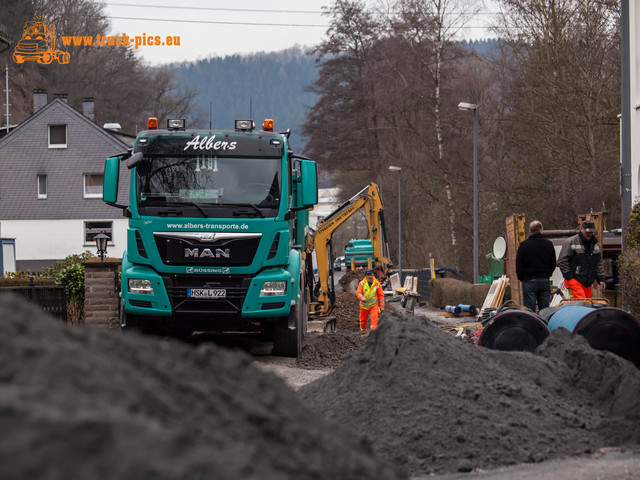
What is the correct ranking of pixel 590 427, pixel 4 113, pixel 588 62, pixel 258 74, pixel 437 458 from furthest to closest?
pixel 258 74
pixel 4 113
pixel 588 62
pixel 590 427
pixel 437 458

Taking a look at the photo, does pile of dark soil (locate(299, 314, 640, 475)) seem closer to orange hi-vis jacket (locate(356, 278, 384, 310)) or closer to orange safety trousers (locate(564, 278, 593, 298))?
orange safety trousers (locate(564, 278, 593, 298))

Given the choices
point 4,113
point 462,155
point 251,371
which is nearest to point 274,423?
point 251,371

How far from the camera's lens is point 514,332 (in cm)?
924

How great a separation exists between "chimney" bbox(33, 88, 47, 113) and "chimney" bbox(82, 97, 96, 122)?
232 centimetres

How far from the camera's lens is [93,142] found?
49062mm

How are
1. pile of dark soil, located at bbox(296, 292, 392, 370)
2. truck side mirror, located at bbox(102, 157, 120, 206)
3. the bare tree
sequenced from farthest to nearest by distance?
the bare tree < pile of dark soil, located at bbox(296, 292, 392, 370) < truck side mirror, located at bbox(102, 157, 120, 206)

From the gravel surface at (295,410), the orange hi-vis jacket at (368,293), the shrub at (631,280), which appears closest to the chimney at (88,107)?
the orange hi-vis jacket at (368,293)

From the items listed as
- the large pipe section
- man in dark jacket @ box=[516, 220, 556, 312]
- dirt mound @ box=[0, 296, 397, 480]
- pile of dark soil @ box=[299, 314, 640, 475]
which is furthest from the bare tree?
dirt mound @ box=[0, 296, 397, 480]

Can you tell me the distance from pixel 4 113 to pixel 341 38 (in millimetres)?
22523

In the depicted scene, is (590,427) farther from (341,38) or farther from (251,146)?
(341,38)

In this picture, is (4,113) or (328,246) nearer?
(328,246)

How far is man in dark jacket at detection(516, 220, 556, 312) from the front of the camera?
41.4 feet

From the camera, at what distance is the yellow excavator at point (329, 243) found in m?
20.7

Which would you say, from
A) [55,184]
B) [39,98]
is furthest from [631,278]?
[39,98]
